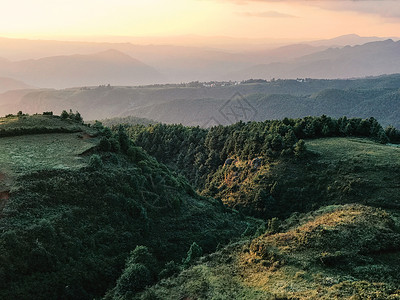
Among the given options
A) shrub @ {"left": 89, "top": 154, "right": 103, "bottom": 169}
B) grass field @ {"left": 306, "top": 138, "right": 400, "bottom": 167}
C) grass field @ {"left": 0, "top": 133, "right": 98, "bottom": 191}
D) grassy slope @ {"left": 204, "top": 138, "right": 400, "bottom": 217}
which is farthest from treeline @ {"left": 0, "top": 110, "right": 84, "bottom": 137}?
grass field @ {"left": 306, "top": 138, "right": 400, "bottom": 167}

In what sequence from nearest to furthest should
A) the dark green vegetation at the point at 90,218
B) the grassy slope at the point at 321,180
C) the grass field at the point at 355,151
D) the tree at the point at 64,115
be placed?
the dark green vegetation at the point at 90,218 → the grassy slope at the point at 321,180 → the grass field at the point at 355,151 → the tree at the point at 64,115

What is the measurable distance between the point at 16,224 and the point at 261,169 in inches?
2239

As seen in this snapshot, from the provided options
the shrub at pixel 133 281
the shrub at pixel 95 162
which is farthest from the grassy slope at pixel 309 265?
the shrub at pixel 95 162

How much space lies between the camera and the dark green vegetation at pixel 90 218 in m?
37.2

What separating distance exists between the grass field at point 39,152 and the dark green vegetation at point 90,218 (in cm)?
15

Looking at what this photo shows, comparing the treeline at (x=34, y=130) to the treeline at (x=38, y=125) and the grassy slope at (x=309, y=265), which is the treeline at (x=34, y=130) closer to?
the treeline at (x=38, y=125)

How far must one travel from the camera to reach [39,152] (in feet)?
182

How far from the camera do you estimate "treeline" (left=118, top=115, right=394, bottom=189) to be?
281ft

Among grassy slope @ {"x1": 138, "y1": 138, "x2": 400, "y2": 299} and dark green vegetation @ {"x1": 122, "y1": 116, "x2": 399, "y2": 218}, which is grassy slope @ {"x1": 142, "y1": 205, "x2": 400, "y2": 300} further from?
dark green vegetation @ {"x1": 122, "y1": 116, "x2": 399, "y2": 218}

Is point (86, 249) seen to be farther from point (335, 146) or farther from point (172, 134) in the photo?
point (172, 134)

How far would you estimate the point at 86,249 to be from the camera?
42500 millimetres

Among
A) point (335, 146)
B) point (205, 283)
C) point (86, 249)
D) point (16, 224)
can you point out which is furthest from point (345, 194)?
point (16, 224)

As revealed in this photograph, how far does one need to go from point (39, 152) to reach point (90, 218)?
1738 cm

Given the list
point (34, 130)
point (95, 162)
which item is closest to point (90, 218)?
point (95, 162)
